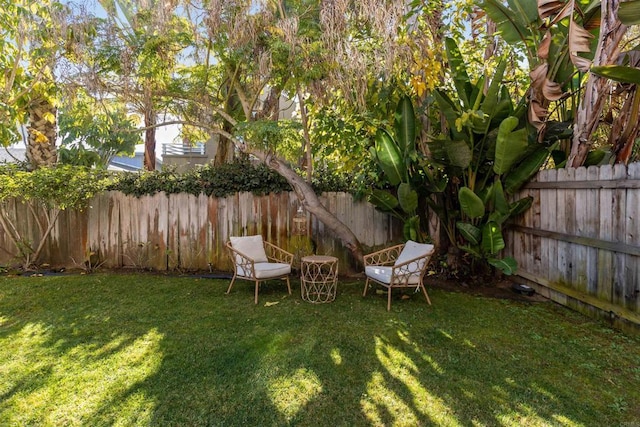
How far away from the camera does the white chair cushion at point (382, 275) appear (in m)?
4.75

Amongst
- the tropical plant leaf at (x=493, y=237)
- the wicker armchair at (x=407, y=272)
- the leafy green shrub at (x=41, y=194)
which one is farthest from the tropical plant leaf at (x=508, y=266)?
the leafy green shrub at (x=41, y=194)

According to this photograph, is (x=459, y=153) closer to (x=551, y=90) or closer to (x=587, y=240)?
(x=551, y=90)

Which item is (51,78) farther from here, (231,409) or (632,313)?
(632,313)

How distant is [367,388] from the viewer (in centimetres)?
275

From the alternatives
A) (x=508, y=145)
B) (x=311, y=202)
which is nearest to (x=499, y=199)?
(x=508, y=145)

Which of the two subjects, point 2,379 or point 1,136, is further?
point 1,136

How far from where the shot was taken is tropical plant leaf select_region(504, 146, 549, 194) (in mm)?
4762

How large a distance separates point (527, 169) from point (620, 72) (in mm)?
1620

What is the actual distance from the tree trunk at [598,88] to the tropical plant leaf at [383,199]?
7.61ft

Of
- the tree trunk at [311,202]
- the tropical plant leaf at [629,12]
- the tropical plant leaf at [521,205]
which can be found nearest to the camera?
the tropical plant leaf at [629,12]

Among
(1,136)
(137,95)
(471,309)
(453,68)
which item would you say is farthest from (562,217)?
(1,136)

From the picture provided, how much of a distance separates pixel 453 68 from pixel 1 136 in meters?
5.84

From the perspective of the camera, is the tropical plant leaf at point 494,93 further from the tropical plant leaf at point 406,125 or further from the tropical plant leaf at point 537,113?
the tropical plant leaf at point 406,125

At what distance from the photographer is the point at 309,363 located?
3092 millimetres
